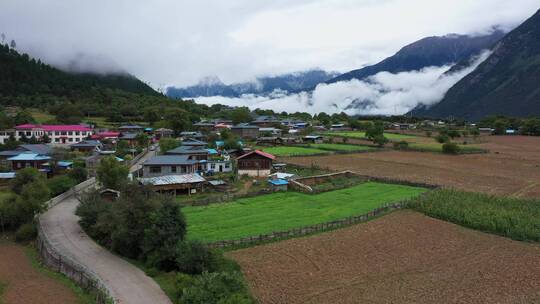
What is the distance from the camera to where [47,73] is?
118 meters

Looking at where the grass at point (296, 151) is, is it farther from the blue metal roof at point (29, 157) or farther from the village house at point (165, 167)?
the blue metal roof at point (29, 157)

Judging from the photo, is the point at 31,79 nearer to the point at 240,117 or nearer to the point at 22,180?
the point at 240,117

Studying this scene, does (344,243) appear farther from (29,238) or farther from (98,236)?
(29,238)

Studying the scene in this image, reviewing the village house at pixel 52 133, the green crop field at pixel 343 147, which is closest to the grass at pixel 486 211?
the green crop field at pixel 343 147

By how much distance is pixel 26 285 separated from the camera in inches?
793

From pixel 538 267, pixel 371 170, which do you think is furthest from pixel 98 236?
pixel 371 170

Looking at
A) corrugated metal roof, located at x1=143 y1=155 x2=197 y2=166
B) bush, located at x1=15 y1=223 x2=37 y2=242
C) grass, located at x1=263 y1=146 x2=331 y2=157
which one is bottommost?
bush, located at x1=15 y1=223 x2=37 y2=242

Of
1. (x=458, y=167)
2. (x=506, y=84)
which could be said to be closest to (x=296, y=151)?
(x=458, y=167)

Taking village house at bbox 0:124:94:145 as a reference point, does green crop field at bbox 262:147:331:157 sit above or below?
below

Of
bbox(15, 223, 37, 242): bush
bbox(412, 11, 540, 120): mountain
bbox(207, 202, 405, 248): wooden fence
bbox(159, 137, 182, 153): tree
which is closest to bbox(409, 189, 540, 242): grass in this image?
bbox(207, 202, 405, 248): wooden fence

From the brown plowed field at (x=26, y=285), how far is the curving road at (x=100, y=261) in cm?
153

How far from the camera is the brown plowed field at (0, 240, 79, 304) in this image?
1841cm

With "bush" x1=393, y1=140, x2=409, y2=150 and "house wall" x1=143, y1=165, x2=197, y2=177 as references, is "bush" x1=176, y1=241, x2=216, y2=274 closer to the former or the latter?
"house wall" x1=143, y1=165, x2=197, y2=177

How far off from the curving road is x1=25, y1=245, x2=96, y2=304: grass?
0.92m
